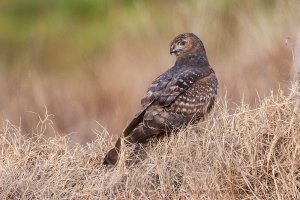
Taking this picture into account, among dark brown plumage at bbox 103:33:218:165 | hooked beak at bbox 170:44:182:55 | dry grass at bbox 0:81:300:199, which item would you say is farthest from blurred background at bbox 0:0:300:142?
dry grass at bbox 0:81:300:199

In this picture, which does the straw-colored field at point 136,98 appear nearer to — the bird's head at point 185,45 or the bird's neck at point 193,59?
the bird's neck at point 193,59

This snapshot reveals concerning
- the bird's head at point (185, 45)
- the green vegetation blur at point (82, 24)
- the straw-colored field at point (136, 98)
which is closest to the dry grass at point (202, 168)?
the straw-colored field at point (136, 98)

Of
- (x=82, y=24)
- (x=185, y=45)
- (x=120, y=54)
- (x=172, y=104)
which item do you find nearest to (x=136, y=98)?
(x=120, y=54)

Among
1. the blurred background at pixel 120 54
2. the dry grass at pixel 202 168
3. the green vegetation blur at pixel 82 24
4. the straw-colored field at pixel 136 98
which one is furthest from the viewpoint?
the green vegetation blur at pixel 82 24

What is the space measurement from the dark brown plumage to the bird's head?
0.88 ft

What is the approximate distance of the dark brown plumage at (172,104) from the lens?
7.81 meters

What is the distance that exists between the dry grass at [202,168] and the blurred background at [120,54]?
1.75 metres

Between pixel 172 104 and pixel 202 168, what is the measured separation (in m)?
1.10

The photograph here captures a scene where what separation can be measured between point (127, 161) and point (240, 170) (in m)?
0.97

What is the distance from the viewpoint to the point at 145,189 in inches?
276

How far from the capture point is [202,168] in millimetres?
6953

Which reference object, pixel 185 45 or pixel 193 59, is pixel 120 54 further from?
pixel 193 59

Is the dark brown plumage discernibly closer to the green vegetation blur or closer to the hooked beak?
the hooked beak

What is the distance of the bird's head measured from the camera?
865cm
